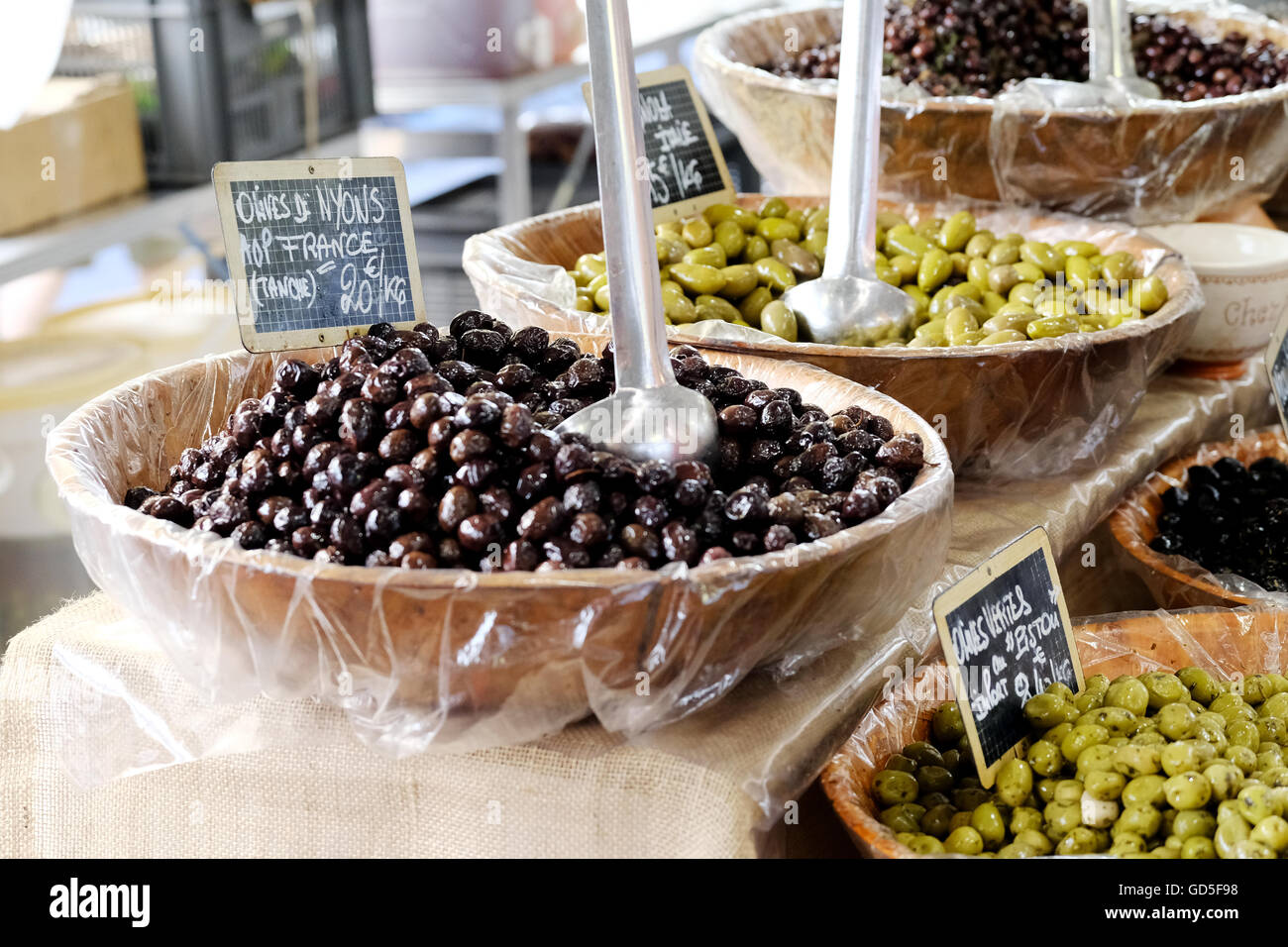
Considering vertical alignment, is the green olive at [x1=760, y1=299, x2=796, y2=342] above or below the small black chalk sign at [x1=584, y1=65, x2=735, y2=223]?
below

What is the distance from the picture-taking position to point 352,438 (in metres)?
1.02

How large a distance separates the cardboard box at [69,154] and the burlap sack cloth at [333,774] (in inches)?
80.4

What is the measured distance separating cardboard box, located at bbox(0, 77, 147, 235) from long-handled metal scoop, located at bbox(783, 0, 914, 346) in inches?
82.3

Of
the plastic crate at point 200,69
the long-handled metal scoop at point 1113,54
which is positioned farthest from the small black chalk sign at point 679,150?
the plastic crate at point 200,69

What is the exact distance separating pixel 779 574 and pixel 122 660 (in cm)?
61

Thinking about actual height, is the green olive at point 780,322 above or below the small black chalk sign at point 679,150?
below

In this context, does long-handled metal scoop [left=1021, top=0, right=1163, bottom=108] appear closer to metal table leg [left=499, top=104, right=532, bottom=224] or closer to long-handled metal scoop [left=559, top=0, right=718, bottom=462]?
long-handled metal scoop [left=559, top=0, right=718, bottom=462]

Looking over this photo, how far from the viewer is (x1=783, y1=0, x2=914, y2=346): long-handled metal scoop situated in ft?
5.08

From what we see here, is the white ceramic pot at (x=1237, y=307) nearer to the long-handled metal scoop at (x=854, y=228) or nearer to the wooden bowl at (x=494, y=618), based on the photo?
the long-handled metal scoop at (x=854, y=228)

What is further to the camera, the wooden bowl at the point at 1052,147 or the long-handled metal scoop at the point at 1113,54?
the long-handled metal scoop at the point at 1113,54

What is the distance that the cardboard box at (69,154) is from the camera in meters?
2.87

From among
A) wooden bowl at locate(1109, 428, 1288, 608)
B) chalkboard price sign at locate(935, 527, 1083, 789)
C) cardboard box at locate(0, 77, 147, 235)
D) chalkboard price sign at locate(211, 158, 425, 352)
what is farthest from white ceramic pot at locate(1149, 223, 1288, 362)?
cardboard box at locate(0, 77, 147, 235)
